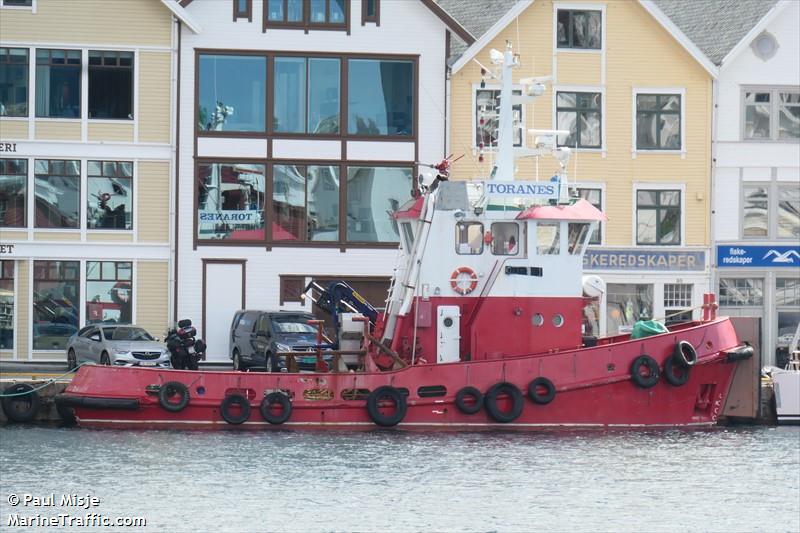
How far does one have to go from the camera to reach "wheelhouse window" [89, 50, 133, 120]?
1542 inches

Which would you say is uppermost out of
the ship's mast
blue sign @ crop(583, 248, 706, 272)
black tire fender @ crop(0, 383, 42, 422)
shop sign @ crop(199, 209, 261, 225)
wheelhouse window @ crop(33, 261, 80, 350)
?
the ship's mast

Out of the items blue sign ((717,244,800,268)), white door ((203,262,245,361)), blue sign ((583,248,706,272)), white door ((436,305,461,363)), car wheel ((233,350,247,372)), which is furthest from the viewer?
blue sign ((717,244,800,268))

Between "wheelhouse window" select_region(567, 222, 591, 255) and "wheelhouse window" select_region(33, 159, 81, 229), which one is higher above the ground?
"wheelhouse window" select_region(33, 159, 81, 229)

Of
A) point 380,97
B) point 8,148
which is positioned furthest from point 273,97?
point 8,148

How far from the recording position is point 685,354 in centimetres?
2858

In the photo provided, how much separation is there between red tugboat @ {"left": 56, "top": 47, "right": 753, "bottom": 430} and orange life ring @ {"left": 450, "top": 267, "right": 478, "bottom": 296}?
2cm

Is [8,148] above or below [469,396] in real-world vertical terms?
above

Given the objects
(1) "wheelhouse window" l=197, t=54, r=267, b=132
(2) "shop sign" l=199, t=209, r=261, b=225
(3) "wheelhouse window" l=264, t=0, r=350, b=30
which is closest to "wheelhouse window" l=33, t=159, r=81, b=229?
(2) "shop sign" l=199, t=209, r=261, b=225

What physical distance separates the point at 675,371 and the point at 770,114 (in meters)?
14.7

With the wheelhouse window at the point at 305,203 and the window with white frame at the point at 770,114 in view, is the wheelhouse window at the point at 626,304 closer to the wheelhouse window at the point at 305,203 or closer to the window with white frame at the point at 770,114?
the window with white frame at the point at 770,114

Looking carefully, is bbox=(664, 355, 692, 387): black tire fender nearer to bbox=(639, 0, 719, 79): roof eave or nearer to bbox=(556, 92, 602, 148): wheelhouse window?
bbox=(556, 92, 602, 148): wheelhouse window

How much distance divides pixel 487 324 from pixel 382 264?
38.9ft

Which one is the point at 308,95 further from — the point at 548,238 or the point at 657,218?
the point at 548,238

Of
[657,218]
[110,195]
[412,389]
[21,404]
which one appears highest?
[110,195]
